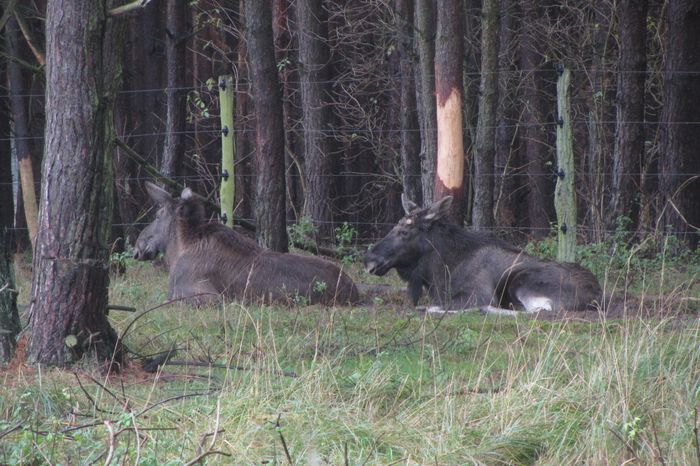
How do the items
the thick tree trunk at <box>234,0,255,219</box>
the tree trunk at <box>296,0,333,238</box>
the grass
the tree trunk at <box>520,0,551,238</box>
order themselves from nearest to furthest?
the grass, the tree trunk at <box>296,0,333,238</box>, the tree trunk at <box>520,0,551,238</box>, the thick tree trunk at <box>234,0,255,219</box>

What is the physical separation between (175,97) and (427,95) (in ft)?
16.1

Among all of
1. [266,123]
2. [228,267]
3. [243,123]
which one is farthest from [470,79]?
[228,267]

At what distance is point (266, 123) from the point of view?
1476 cm

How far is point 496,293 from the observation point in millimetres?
13023

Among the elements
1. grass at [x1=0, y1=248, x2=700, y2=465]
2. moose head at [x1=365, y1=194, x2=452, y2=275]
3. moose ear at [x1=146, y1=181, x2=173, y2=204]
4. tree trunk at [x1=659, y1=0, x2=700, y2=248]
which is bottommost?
grass at [x1=0, y1=248, x2=700, y2=465]

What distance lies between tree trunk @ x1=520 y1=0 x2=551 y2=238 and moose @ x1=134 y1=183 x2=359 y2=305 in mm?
10701

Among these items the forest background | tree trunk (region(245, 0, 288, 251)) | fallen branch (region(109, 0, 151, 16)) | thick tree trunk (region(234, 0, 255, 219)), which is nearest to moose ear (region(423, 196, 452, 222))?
the forest background

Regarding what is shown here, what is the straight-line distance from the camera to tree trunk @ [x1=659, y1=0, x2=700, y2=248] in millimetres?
18203

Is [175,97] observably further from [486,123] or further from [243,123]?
[243,123]

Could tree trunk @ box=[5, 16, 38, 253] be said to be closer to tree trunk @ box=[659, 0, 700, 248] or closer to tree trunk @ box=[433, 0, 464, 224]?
tree trunk @ box=[433, 0, 464, 224]

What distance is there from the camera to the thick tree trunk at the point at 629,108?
1806cm


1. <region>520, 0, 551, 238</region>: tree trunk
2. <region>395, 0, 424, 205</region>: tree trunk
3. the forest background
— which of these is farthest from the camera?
<region>520, 0, 551, 238</region>: tree trunk

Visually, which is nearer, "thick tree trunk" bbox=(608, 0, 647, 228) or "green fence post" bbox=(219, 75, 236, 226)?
"green fence post" bbox=(219, 75, 236, 226)

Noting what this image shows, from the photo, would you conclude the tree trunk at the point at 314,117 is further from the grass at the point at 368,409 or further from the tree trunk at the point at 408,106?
the grass at the point at 368,409
